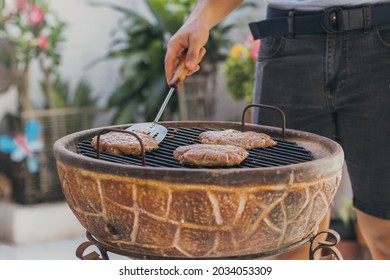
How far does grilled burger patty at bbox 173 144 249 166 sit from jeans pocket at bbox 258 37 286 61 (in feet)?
1.73

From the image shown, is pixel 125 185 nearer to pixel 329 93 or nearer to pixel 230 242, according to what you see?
pixel 230 242

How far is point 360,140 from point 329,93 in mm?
146

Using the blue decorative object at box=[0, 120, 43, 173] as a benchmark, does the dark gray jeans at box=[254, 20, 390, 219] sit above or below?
above

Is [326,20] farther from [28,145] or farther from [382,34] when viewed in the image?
[28,145]

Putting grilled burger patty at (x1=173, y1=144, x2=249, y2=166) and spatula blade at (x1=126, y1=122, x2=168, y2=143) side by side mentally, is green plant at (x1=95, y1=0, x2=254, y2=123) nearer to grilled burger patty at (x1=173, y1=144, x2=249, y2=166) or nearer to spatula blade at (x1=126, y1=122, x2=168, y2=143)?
spatula blade at (x1=126, y1=122, x2=168, y2=143)

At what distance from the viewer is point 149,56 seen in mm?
4023

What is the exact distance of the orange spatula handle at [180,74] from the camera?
158 centimetres

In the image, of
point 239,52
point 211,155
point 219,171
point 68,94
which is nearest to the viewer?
point 219,171

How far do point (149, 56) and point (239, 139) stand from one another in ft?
8.62

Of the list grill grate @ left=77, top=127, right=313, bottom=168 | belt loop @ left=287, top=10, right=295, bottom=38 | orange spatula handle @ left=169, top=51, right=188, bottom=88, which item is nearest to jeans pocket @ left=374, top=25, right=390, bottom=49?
belt loop @ left=287, top=10, right=295, bottom=38

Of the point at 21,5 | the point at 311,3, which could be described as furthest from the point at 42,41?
the point at 311,3

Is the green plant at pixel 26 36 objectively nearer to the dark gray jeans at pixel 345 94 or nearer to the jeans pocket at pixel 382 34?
the dark gray jeans at pixel 345 94

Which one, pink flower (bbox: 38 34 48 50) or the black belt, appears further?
pink flower (bbox: 38 34 48 50)

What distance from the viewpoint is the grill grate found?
1.34 meters
